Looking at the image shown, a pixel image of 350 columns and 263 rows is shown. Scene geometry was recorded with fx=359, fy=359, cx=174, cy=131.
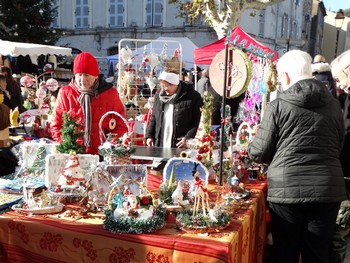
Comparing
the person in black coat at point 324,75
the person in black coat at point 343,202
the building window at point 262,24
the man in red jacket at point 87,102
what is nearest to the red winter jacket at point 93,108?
the man in red jacket at point 87,102

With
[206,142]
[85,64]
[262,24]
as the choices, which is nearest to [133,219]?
[206,142]

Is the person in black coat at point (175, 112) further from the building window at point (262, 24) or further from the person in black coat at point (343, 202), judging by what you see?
the building window at point (262, 24)

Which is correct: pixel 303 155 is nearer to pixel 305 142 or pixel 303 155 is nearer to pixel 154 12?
pixel 305 142

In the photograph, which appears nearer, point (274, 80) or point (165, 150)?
point (165, 150)

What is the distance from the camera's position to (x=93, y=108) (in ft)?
8.45

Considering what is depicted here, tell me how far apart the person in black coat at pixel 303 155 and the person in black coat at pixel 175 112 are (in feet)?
4.15

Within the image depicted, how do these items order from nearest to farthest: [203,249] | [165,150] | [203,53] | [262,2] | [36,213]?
1. [203,249]
2. [36,213]
3. [165,150]
4. [203,53]
5. [262,2]

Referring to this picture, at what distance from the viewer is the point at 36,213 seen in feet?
6.06


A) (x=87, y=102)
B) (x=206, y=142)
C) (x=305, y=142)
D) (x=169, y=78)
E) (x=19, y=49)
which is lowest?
(x=206, y=142)

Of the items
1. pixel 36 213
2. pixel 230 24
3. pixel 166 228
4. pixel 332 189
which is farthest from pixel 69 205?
pixel 230 24

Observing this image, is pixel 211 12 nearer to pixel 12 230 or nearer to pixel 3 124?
pixel 3 124

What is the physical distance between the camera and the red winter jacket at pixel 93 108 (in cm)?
249

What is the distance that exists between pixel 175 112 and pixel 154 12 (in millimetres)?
15561

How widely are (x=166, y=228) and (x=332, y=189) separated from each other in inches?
34.0
